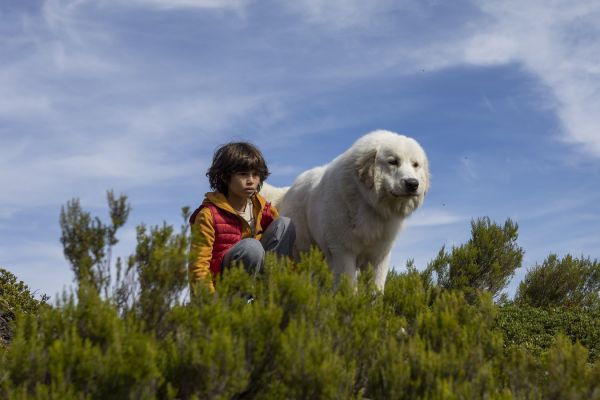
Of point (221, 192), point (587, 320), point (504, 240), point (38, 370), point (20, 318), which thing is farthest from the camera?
point (504, 240)

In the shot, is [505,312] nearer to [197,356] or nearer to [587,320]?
[587,320]

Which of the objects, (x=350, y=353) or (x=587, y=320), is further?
(x=587, y=320)

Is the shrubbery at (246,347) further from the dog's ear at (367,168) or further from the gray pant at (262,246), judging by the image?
the dog's ear at (367,168)

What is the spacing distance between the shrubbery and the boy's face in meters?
1.73

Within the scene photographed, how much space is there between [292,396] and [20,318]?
5.39ft

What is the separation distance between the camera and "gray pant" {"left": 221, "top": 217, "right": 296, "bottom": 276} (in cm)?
549

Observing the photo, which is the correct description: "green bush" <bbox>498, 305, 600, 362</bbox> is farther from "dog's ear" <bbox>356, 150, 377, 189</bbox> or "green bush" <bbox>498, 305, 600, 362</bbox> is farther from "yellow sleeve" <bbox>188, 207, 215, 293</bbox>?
"yellow sleeve" <bbox>188, 207, 215, 293</bbox>

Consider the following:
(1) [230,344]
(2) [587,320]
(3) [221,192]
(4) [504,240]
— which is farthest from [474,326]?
(4) [504,240]

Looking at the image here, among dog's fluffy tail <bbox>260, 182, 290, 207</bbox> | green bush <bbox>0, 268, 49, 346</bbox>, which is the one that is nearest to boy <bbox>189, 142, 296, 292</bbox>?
dog's fluffy tail <bbox>260, 182, 290, 207</bbox>

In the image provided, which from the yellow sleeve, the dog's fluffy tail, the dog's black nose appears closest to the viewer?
the yellow sleeve

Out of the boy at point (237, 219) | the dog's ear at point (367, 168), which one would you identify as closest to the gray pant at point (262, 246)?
the boy at point (237, 219)

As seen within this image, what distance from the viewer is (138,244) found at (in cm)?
377

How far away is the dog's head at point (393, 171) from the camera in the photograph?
6375 mm

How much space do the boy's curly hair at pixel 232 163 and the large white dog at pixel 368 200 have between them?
1011 mm
